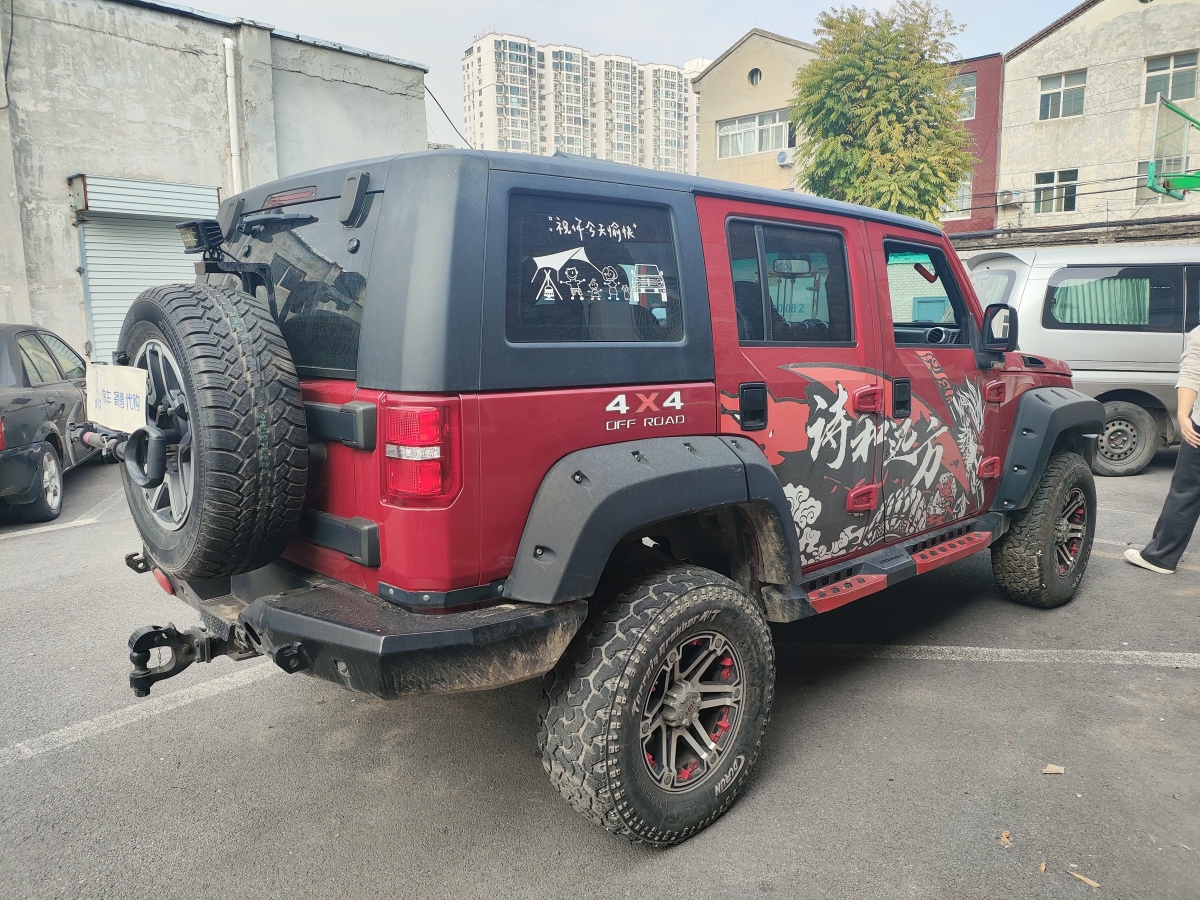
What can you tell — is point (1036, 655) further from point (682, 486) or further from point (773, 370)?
point (682, 486)

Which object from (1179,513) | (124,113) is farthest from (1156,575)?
(124,113)

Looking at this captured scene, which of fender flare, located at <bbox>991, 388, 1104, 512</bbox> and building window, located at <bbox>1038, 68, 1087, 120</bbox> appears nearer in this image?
fender flare, located at <bbox>991, 388, 1104, 512</bbox>

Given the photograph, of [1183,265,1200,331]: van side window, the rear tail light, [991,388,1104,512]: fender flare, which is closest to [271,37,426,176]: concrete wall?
[1183,265,1200,331]: van side window

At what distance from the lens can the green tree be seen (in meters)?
20.4

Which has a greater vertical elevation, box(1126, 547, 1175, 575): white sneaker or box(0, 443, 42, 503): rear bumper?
box(0, 443, 42, 503): rear bumper

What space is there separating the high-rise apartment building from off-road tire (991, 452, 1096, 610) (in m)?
22.9

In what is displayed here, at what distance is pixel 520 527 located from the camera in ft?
7.92

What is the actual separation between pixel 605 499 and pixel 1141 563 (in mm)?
4667

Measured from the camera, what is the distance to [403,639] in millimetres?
2176

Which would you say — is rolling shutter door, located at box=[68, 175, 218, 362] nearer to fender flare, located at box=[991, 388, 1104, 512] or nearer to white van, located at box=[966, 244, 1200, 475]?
white van, located at box=[966, 244, 1200, 475]

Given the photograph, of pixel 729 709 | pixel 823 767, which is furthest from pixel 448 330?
pixel 823 767

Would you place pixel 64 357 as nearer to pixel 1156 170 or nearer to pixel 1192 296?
pixel 1192 296

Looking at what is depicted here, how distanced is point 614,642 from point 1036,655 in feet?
8.80

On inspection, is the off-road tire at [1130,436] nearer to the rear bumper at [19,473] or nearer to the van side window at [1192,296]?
the van side window at [1192,296]
